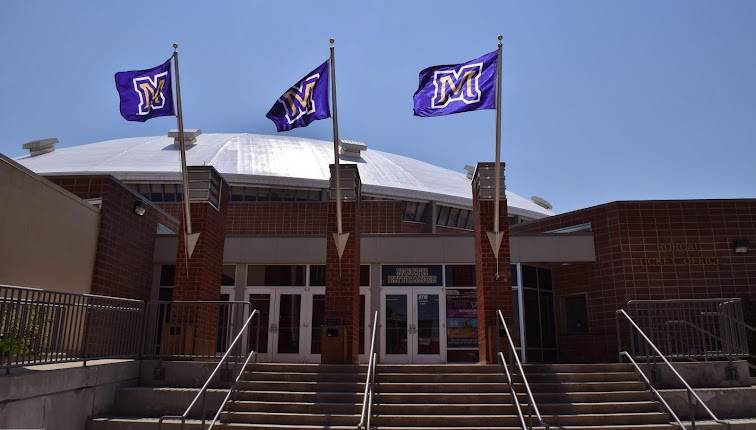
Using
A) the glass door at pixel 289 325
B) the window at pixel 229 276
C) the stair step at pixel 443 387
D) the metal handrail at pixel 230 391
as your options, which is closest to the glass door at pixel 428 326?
the glass door at pixel 289 325

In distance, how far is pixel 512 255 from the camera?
58.2ft

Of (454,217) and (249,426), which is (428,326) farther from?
(454,217)

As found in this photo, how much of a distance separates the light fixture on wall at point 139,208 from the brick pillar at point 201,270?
8.39ft

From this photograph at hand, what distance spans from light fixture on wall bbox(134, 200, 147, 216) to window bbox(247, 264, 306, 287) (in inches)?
139

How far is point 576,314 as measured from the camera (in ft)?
60.6

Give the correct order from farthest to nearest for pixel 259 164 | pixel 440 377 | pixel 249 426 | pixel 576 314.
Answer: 1. pixel 259 164
2. pixel 576 314
3. pixel 440 377
4. pixel 249 426

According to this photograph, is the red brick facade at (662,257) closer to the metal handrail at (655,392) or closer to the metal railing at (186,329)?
the metal handrail at (655,392)

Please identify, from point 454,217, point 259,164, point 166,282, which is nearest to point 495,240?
point 166,282

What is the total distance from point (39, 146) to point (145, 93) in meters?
22.6

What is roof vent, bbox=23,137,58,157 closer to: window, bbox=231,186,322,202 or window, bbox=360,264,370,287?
window, bbox=231,186,322,202

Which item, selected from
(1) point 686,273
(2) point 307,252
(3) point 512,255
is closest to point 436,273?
(3) point 512,255

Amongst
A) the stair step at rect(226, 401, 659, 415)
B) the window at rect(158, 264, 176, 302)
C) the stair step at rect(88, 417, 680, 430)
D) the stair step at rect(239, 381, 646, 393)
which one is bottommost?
the stair step at rect(88, 417, 680, 430)

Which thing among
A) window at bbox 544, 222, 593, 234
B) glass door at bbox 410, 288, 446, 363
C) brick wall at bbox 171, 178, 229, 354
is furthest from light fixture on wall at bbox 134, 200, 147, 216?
window at bbox 544, 222, 593, 234

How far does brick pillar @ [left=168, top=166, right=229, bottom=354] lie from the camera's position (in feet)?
41.2
